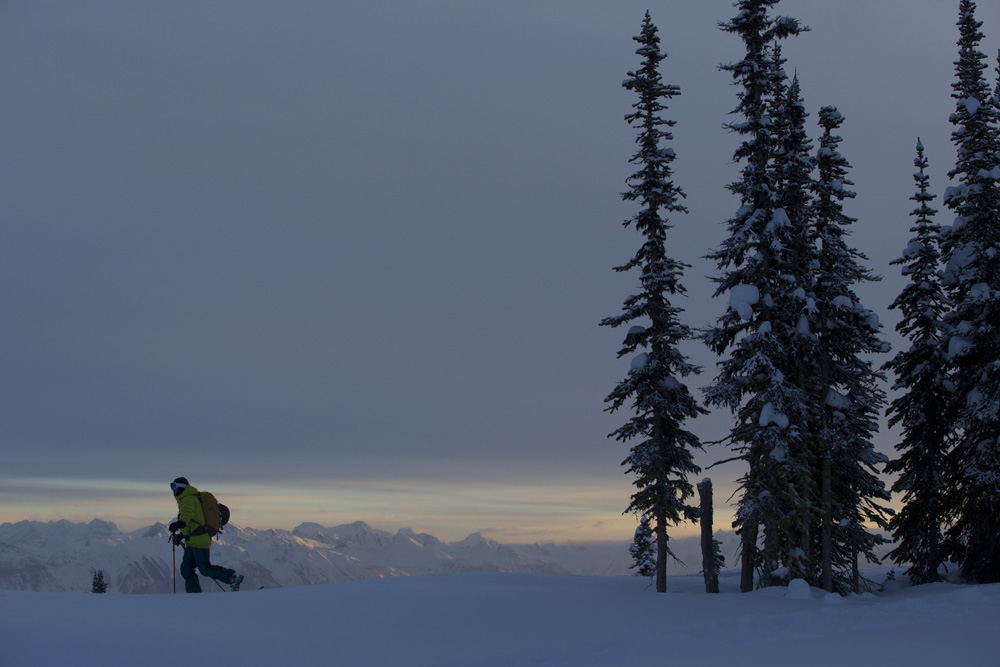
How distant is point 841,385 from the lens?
28.6m

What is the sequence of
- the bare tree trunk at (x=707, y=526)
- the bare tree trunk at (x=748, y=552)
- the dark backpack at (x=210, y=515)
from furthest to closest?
the bare tree trunk at (x=748, y=552) < the bare tree trunk at (x=707, y=526) < the dark backpack at (x=210, y=515)

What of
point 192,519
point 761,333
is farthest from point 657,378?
point 192,519

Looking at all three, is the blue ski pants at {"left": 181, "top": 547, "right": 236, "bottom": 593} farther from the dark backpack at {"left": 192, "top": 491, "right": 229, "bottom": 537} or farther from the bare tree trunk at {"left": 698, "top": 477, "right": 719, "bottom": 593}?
the bare tree trunk at {"left": 698, "top": 477, "right": 719, "bottom": 593}

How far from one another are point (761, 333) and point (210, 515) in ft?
55.7

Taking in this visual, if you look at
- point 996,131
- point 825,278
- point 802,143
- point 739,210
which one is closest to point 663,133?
point 739,210

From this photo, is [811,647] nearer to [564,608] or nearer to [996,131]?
[564,608]

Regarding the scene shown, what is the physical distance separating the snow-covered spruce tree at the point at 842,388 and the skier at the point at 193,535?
20.5m

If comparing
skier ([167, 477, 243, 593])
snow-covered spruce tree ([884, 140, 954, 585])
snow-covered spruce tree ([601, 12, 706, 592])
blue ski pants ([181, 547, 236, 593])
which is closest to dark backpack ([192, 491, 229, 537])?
skier ([167, 477, 243, 593])

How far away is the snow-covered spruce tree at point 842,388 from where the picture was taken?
2703 centimetres

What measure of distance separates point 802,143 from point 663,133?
589 cm

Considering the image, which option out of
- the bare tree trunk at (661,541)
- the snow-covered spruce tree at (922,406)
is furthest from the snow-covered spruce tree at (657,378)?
the snow-covered spruce tree at (922,406)

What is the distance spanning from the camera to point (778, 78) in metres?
25.6

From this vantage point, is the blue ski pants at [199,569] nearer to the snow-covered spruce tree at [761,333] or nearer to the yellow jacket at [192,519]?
the yellow jacket at [192,519]

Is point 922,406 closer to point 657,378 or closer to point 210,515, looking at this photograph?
point 657,378
